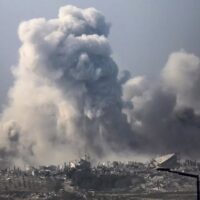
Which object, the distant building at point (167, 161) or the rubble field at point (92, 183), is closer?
the rubble field at point (92, 183)

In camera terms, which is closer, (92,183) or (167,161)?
(92,183)

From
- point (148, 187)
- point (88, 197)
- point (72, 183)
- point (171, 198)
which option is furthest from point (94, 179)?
point (171, 198)

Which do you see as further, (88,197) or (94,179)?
(94,179)

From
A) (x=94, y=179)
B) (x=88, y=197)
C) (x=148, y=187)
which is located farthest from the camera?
(x=94, y=179)

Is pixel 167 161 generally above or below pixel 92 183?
above

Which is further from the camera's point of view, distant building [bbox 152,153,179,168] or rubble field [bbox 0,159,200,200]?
distant building [bbox 152,153,179,168]

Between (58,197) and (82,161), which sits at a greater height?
(82,161)

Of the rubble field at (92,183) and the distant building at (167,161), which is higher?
the distant building at (167,161)

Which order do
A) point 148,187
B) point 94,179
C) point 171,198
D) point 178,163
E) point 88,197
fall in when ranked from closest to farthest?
point 171,198 → point 88,197 → point 148,187 → point 94,179 → point 178,163

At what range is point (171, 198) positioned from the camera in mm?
134625

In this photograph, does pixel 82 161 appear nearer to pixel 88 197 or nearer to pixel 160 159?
pixel 160 159

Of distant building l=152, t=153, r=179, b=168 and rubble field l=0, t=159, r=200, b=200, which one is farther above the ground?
distant building l=152, t=153, r=179, b=168

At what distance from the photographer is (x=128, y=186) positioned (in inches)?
6732

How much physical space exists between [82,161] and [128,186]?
25.2 metres
